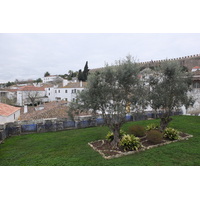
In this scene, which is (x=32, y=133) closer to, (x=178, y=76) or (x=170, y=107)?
Result: (x=170, y=107)

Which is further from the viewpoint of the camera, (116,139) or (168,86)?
(168,86)

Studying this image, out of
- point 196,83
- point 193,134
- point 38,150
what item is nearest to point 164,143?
point 193,134

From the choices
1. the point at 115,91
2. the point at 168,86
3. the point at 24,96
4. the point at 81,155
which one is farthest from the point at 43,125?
the point at 24,96

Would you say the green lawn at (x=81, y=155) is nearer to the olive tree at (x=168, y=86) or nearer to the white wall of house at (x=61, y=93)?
the olive tree at (x=168, y=86)

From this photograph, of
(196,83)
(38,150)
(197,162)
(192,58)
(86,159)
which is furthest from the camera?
(192,58)

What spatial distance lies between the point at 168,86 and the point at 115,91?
487 cm

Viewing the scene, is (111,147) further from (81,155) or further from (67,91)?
(67,91)

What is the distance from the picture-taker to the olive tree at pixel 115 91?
354 inches

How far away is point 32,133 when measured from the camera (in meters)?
14.7

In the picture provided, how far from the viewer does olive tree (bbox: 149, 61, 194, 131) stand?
10866 mm

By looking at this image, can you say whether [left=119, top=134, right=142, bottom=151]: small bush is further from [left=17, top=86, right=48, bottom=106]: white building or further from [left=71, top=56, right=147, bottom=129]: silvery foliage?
[left=17, top=86, right=48, bottom=106]: white building

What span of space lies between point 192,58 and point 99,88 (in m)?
61.9

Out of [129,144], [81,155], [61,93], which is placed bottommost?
[81,155]

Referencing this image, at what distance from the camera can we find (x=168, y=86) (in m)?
11.3
